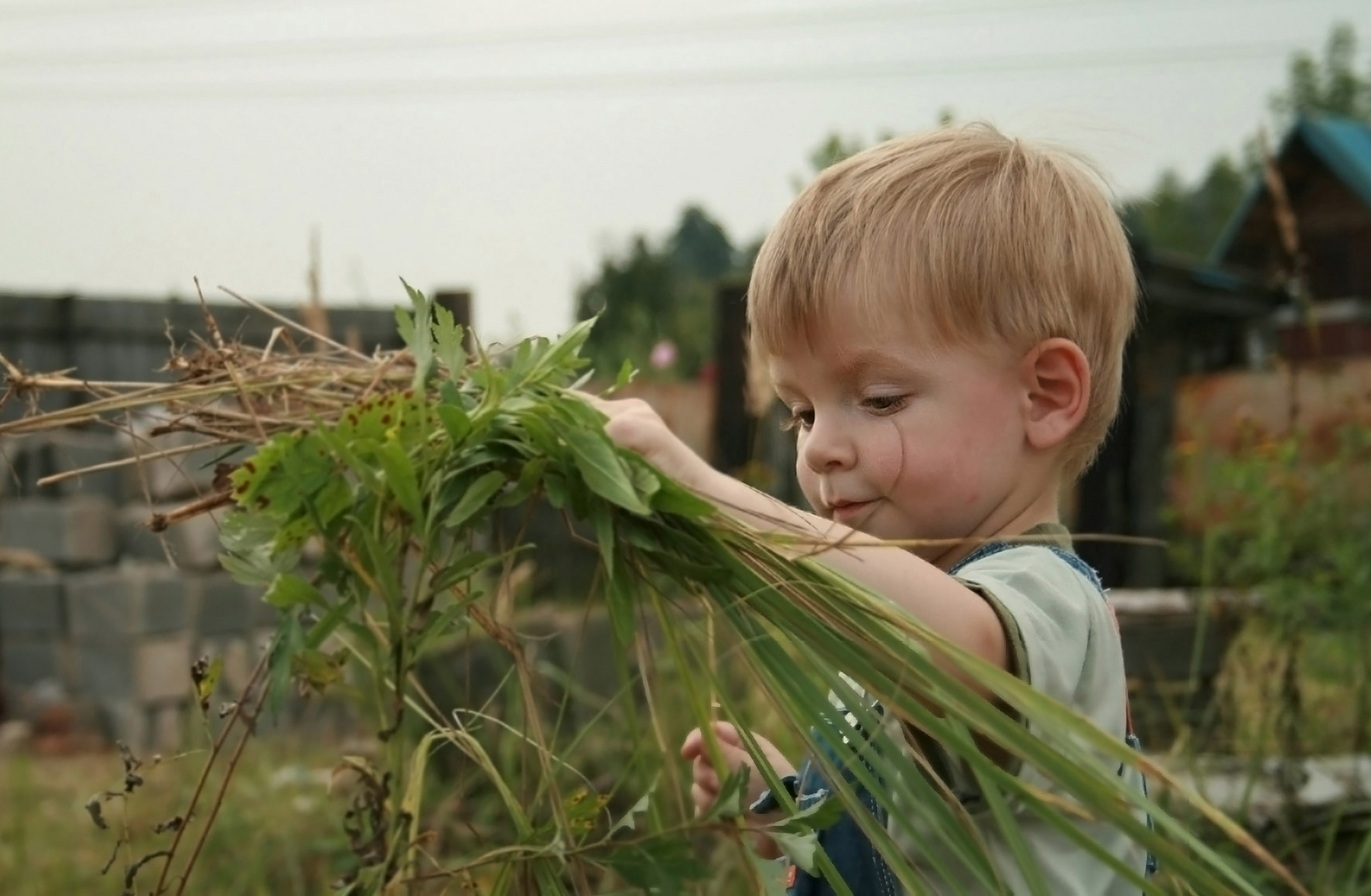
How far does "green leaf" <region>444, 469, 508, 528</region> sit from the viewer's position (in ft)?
3.40

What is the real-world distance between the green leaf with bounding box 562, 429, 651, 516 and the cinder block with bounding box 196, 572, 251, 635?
5341 mm

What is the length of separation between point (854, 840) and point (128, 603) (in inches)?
201

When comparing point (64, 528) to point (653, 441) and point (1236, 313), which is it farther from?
point (1236, 313)

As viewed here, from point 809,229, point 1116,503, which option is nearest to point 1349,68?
point 1116,503

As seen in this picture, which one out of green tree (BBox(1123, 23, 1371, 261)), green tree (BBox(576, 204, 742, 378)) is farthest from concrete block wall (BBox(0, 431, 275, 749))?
green tree (BBox(1123, 23, 1371, 261))

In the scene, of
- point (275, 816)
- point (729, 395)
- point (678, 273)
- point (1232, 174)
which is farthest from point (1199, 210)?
point (275, 816)

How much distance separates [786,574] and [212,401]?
0.49 m

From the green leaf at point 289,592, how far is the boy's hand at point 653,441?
263 mm

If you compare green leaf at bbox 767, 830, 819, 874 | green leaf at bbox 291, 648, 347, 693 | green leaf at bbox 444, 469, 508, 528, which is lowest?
green leaf at bbox 767, 830, 819, 874

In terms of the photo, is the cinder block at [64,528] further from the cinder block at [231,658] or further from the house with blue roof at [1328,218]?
the house with blue roof at [1328,218]

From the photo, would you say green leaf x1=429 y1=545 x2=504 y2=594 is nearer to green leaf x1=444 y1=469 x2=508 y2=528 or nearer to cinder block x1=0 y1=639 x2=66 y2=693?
green leaf x1=444 y1=469 x2=508 y2=528

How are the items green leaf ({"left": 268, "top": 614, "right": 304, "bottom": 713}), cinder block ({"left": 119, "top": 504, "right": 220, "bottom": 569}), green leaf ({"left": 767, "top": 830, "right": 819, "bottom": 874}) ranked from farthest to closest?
cinder block ({"left": 119, "top": 504, "right": 220, "bottom": 569})
green leaf ({"left": 767, "top": 830, "right": 819, "bottom": 874})
green leaf ({"left": 268, "top": 614, "right": 304, "bottom": 713})

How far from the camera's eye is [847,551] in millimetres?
1242

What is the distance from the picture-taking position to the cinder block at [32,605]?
20.4 ft
